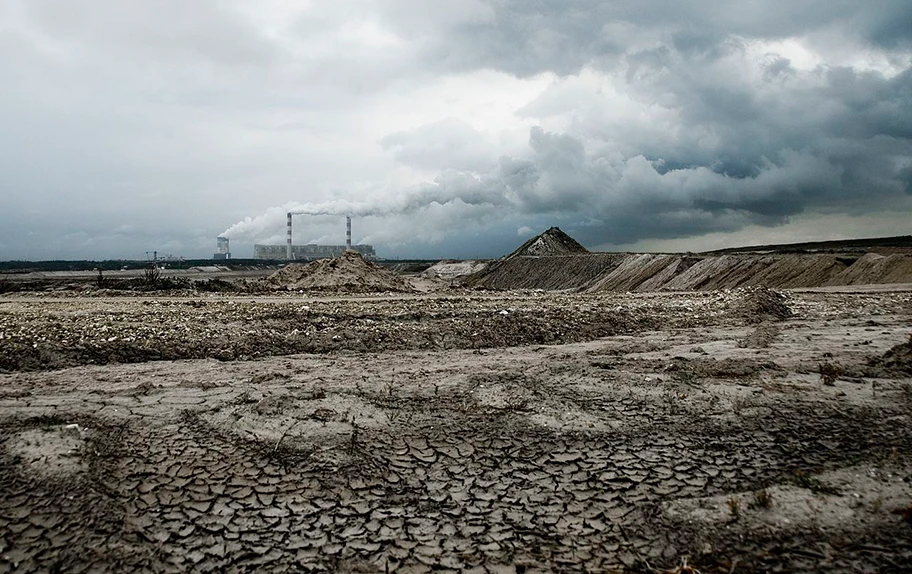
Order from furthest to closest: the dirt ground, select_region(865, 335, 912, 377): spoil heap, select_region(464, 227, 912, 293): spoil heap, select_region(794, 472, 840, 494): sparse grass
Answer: select_region(464, 227, 912, 293): spoil heap
select_region(865, 335, 912, 377): spoil heap
select_region(794, 472, 840, 494): sparse grass
the dirt ground

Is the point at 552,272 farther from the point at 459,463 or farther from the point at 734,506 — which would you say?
the point at 734,506

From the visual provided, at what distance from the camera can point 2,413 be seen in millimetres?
7078

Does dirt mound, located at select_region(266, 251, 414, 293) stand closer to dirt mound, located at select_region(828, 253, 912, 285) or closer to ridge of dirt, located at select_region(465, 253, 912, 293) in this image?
ridge of dirt, located at select_region(465, 253, 912, 293)

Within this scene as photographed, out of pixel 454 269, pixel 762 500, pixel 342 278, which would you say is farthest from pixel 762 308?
pixel 454 269

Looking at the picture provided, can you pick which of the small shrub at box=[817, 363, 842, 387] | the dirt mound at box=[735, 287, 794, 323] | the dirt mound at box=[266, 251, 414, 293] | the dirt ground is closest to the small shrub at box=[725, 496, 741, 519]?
the dirt ground

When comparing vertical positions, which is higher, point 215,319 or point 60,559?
point 215,319

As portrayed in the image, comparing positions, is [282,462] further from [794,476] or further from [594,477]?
[794,476]

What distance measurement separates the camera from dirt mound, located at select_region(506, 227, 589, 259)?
225 feet

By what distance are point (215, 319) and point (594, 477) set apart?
11.9m

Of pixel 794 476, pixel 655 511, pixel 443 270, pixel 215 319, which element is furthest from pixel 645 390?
pixel 443 270

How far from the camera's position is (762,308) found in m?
18.1

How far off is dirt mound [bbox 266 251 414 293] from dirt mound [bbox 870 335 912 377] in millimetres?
27904

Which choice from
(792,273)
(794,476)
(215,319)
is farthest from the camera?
(792,273)

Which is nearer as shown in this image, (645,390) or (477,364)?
(645,390)
